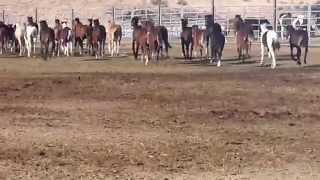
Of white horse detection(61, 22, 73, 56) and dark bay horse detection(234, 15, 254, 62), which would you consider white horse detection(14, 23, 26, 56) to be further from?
dark bay horse detection(234, 15, 254, 62)

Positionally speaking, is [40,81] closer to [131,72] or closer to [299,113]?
[131,72]

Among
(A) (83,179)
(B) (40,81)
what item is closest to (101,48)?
(B) (40,81)

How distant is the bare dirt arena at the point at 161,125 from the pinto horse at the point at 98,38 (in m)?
10.3

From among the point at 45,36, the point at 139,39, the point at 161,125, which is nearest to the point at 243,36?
Result: the point at 139,39

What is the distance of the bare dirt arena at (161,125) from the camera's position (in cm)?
1065

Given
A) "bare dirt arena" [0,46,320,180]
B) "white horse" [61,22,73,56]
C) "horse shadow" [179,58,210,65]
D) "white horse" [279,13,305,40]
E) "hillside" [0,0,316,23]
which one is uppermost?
"hillside" [0,0,316,23]

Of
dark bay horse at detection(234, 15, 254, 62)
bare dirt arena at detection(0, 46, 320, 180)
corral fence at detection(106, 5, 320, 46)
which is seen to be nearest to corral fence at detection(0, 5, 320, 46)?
corral fence at detection(106, 5, 320, 46)

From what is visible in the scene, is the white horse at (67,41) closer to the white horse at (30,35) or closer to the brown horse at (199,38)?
the white horse at (30,35)

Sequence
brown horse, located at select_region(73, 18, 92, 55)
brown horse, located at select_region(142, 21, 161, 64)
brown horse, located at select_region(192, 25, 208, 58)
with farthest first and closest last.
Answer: brown horse, located at select_region(73, 18, 92, 55)
brown horse, located at select_region(192, 25, 208, 58)
brown horse, located at select_region(142, 21, 161, 64)

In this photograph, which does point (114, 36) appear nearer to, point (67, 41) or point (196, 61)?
point (67, 41)

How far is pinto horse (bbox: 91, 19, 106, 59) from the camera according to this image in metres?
36.5

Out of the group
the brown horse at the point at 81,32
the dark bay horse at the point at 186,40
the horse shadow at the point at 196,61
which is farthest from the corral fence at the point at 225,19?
the horse shadow at the point at 196,61

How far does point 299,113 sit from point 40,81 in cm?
912

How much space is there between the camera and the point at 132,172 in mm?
10352
